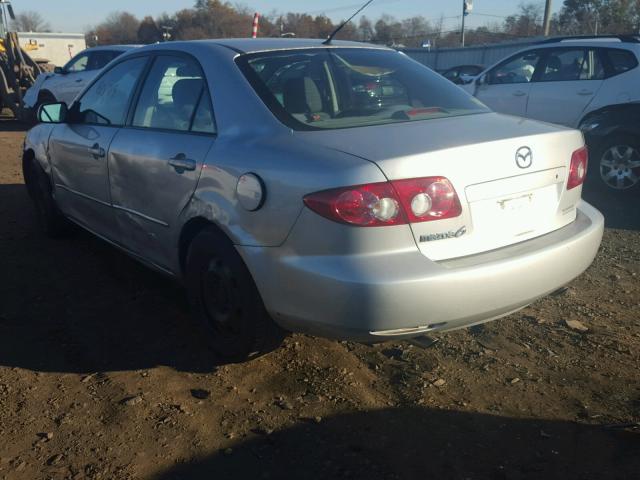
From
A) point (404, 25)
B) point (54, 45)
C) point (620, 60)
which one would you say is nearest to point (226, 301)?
point (620, 60)

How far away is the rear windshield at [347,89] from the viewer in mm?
3248

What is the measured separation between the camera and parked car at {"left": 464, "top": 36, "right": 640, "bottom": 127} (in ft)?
23.9

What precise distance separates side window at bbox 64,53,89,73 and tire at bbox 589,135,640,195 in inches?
397

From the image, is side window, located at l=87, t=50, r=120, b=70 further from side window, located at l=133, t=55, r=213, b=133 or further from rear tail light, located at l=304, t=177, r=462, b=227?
rear tail light, located at l=304, t=177, r=462, b=227

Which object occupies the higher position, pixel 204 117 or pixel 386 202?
pixel 204 117

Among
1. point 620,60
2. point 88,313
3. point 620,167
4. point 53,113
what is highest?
point 620,60

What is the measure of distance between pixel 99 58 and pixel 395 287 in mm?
11804

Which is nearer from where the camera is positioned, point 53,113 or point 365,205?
point 365,205

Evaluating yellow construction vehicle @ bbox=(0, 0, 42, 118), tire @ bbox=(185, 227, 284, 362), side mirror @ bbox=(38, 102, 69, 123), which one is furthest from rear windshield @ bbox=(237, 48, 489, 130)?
yellow construction vehicle @ bbox=(0, 0, 42, 118)

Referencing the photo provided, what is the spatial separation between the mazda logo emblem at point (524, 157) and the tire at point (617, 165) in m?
4.38

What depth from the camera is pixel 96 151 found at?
4336 millimetres

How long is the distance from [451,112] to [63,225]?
3.64m

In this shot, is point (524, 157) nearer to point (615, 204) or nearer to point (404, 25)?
point (615, 204)

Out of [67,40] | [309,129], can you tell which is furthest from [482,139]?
[67,40]
